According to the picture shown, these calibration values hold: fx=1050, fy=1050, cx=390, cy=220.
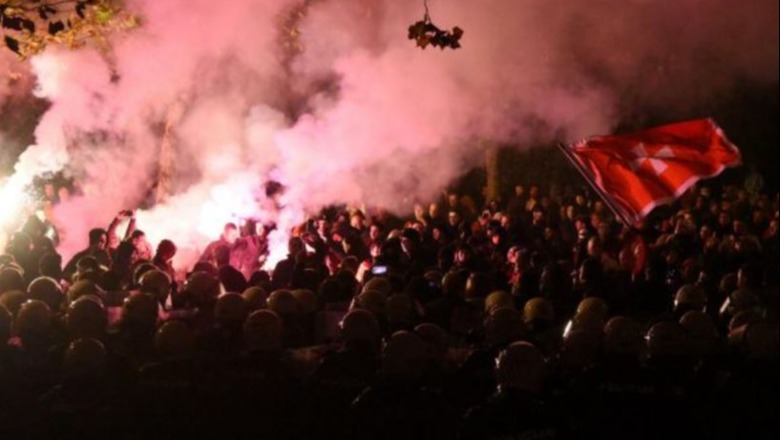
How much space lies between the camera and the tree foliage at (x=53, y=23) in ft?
24.9

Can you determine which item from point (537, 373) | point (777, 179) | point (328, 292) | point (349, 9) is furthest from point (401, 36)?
point (777, 179)

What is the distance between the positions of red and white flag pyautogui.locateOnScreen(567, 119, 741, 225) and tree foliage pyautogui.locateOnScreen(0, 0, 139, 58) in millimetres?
4315

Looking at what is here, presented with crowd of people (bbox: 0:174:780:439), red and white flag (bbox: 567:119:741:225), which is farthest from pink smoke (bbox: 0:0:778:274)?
crowd of people (bbox: 0:174:780:439)

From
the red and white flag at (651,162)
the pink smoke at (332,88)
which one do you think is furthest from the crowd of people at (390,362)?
the pink smoke at (332,88)

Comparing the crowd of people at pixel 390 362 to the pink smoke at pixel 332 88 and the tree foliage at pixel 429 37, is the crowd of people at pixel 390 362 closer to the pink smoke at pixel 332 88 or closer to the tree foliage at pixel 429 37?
the tree foliage at pixel 429 37

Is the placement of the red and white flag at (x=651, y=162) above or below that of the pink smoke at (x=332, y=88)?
below

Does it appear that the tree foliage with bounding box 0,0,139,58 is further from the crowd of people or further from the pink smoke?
the crowd of people

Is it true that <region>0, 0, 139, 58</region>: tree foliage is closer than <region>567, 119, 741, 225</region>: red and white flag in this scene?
Yes

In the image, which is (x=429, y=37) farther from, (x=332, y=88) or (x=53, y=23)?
(x=332, y=88)

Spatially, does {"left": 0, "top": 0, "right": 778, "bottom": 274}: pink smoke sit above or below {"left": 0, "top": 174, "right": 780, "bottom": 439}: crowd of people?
above

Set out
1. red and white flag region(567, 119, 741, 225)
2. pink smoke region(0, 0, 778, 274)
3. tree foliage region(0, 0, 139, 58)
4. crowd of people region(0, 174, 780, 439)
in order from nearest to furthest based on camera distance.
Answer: crowd of people region(0, 174, 780, 439) < tree foliage region(0, 0, 139, 58) < red and white flag region(567, 119, 741, 225) < pink smoke region(0, 0, 778, 274)

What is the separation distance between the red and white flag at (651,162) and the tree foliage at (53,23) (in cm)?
432

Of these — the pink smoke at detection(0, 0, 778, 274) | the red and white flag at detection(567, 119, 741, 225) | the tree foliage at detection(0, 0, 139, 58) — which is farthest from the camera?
the pink smoke at detection(0, 0, 778, 274)

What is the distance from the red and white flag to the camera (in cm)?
895
